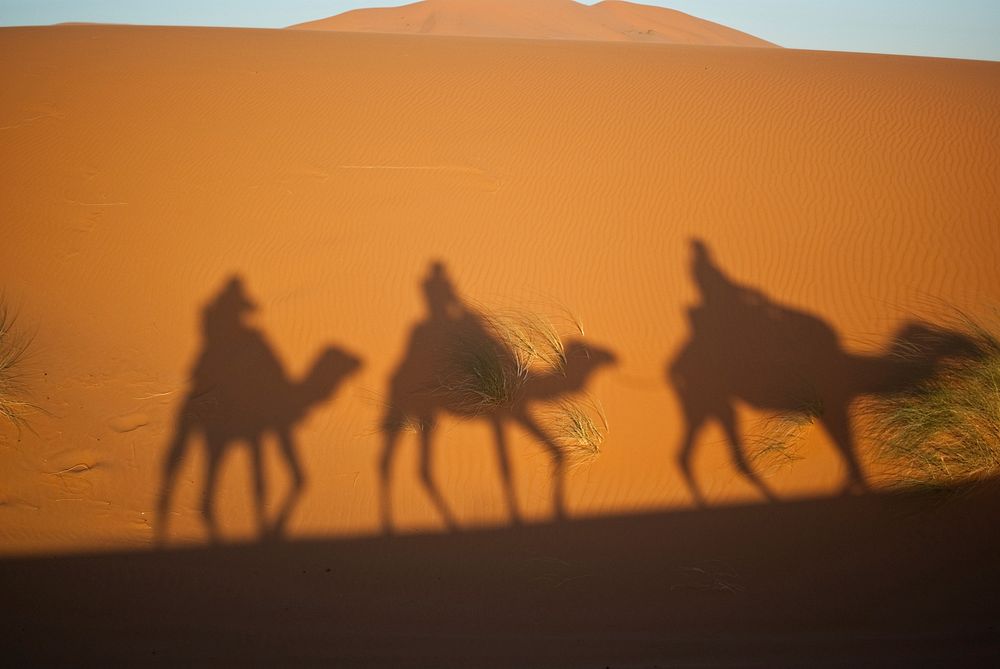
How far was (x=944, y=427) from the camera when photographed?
4309mm

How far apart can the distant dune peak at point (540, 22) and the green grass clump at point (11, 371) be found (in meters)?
52.0

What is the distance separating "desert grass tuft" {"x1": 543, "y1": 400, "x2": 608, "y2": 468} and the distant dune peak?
52.7 m

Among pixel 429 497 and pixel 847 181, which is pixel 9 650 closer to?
pixel 429 497

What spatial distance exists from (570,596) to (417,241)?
4523 millimetres

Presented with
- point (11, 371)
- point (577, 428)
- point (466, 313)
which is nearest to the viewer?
point (577, 428)

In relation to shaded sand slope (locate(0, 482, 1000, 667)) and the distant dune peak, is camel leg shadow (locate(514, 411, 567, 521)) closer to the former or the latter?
shaded sand slope (locate(0, 482, 1000, 667))

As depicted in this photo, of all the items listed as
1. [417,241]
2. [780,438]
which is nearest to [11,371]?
[417,241]

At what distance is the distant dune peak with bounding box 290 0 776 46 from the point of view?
54344 millimetres

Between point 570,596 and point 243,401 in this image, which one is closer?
point 570,596

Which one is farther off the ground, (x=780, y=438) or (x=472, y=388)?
(x=472, y=388)

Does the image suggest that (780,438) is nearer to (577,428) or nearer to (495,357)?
(577,428)

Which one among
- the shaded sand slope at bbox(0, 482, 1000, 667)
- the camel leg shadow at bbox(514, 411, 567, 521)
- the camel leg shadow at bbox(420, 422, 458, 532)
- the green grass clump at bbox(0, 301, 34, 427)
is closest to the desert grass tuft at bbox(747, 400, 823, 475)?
the shaded sand slope at bbox(0, 482, 1000, 667)

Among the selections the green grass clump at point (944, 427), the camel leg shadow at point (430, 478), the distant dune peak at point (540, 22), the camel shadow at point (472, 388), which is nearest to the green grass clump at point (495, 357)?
the camel shadow at point (472, 388)

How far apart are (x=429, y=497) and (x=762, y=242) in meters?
4.69
